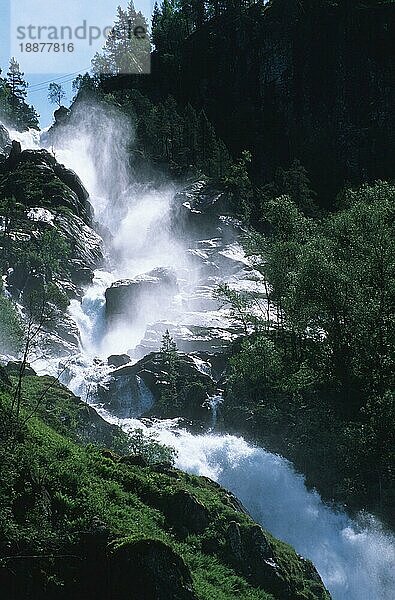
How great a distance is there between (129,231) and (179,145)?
55.2ft

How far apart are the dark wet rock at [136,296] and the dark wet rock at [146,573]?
43041 mm

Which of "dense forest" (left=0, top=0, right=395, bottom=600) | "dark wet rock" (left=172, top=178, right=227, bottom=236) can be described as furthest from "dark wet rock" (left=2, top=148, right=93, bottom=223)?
"dark wet rock" (left=172, top=178, right=227, bottom=236)

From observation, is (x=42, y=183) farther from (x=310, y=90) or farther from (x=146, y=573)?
(x=146, y=573)

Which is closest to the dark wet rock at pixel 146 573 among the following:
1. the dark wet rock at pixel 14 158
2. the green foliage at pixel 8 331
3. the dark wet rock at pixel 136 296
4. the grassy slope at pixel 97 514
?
the grassy slope at pixel 97 514

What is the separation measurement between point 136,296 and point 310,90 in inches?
2007

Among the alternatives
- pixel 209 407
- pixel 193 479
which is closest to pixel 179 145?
pixel 209 407

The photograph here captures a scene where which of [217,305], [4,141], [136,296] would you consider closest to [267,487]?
[217,305]

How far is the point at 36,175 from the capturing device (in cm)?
7225

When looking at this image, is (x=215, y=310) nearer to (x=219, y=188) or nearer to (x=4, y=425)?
(x=219, y=188)

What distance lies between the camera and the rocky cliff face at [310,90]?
291 ft

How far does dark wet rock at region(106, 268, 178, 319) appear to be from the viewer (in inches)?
2269

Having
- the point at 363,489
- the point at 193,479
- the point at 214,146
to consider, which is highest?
the point at 214,146

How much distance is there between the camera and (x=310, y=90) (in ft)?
306

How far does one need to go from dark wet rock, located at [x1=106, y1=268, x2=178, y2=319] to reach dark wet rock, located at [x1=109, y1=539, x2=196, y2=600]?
43.0 m
